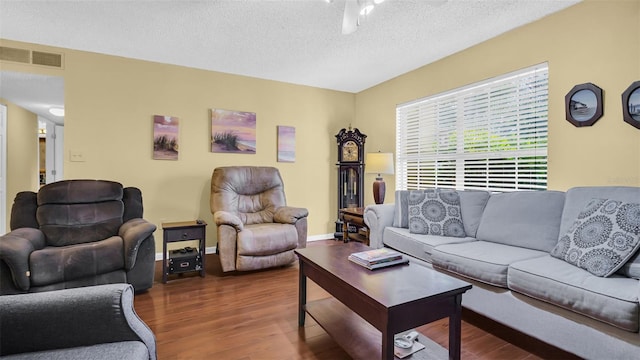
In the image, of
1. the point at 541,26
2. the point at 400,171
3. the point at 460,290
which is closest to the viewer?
the point at 460,290

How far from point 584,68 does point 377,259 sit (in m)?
2.28

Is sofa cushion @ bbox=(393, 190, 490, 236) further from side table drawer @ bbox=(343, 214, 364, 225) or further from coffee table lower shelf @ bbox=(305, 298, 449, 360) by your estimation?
coffee table lower shelf @ bbox=(305, 298, 449, 360)

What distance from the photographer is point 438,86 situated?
11.8 ft

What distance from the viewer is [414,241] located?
2.63 m

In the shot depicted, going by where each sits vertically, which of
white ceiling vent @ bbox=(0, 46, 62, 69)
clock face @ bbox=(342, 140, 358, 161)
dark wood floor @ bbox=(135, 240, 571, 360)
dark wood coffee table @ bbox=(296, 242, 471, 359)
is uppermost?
white ceiling vent @ bbox=(0, 46, 62, 69)

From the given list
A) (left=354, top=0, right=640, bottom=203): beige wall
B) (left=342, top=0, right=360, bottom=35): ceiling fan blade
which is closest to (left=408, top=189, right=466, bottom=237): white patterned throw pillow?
(left=354, top=0, right=640, bottom=203): beige wall

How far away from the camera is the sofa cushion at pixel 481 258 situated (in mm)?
1925

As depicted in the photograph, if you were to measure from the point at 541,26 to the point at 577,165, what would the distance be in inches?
49.5

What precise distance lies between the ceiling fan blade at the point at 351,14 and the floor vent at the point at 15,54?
339cm

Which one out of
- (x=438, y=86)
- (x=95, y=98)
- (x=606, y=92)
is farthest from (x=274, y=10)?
(x=606, y=92)

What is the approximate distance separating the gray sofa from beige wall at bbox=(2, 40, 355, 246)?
2.34 m

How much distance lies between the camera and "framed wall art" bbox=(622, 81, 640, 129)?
2107mm

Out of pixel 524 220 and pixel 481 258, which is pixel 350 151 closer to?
pixel 524 220

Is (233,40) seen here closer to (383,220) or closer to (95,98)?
(95,98)
